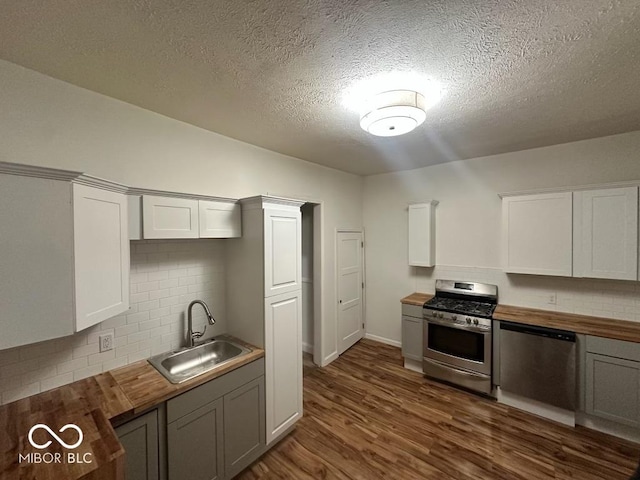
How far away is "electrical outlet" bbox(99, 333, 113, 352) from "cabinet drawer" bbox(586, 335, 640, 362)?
3961 millimetres

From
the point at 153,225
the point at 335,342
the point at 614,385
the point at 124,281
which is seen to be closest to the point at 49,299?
the point at 124,281

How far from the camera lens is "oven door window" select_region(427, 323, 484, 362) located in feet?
9.36

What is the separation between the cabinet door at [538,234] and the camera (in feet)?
8.59

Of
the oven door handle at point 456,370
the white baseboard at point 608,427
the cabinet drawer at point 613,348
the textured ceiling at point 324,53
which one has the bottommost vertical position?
the white baseboard at point 608,427

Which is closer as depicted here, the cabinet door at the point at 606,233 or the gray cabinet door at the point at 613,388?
the gray cabinet door at the point at 613,388

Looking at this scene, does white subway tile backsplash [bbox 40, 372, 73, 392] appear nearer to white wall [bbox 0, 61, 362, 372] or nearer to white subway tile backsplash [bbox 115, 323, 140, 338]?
white subway tile backsplash [bbox 115, 323, 140, 338]

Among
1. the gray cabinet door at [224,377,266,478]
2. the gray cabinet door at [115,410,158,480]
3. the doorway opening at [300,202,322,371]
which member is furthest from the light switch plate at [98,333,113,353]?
the doorway opening at [300,202,322,371]

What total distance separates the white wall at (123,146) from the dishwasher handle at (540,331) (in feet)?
9.05

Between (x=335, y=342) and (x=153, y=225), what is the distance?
289 cm

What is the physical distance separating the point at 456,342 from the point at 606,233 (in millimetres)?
1803

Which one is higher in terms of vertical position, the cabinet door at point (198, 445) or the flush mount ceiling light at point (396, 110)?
the flush mount ceiling light at point (396, 110)

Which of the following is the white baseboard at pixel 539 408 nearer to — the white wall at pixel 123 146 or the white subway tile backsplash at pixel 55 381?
the white wall at pixel 123 146

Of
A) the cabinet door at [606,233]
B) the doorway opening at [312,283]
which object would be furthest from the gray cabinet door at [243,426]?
the cabinet door at [606,233]

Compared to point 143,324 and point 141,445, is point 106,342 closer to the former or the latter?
point 143,324
